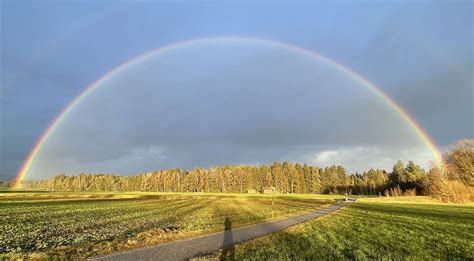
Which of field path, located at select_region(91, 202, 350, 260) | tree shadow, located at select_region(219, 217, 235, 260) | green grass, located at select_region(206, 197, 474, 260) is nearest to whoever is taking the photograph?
tree shadow, located at select_region(219, 217, 235, 260)

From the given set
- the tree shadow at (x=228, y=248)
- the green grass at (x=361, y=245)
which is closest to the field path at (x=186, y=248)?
the tree shadow at (x=228, y=248)

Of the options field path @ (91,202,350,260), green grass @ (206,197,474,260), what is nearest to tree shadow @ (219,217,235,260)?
field path @ (91,202,350,260)

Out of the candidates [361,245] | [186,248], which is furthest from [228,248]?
[361,245]

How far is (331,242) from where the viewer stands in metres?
18.0

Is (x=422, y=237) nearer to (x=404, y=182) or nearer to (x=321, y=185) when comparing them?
(x=404, y=182)

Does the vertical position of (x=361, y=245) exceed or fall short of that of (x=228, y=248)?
it exceeds it

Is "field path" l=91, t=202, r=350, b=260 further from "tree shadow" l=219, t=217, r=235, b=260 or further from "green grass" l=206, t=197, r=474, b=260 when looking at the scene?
"green grass" l=206, t=197, r=474, b=260

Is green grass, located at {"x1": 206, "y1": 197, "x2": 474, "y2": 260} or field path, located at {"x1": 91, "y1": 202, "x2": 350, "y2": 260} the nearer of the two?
field path, located at {"x1": 91, "y1": 202, "x2": 350, "y2": 260}

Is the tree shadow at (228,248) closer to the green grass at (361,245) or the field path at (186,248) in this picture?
the field path at (186,248)

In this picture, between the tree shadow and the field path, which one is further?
the field path

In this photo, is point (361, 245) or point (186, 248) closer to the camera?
point (186, 248)

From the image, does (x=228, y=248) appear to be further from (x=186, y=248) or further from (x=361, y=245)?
(x=361, y=245)

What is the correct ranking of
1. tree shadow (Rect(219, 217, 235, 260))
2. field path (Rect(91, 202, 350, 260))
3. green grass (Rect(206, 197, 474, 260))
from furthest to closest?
1. green grass (Rect(206, 197, 474, 260))
2. field path (Rect(91, 202, 350, 260))
3. tree shadow (Rect(219, 217, 235, 260))

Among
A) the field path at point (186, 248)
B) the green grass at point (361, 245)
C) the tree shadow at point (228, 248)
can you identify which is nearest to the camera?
the tree shadow at point (228, 248)
